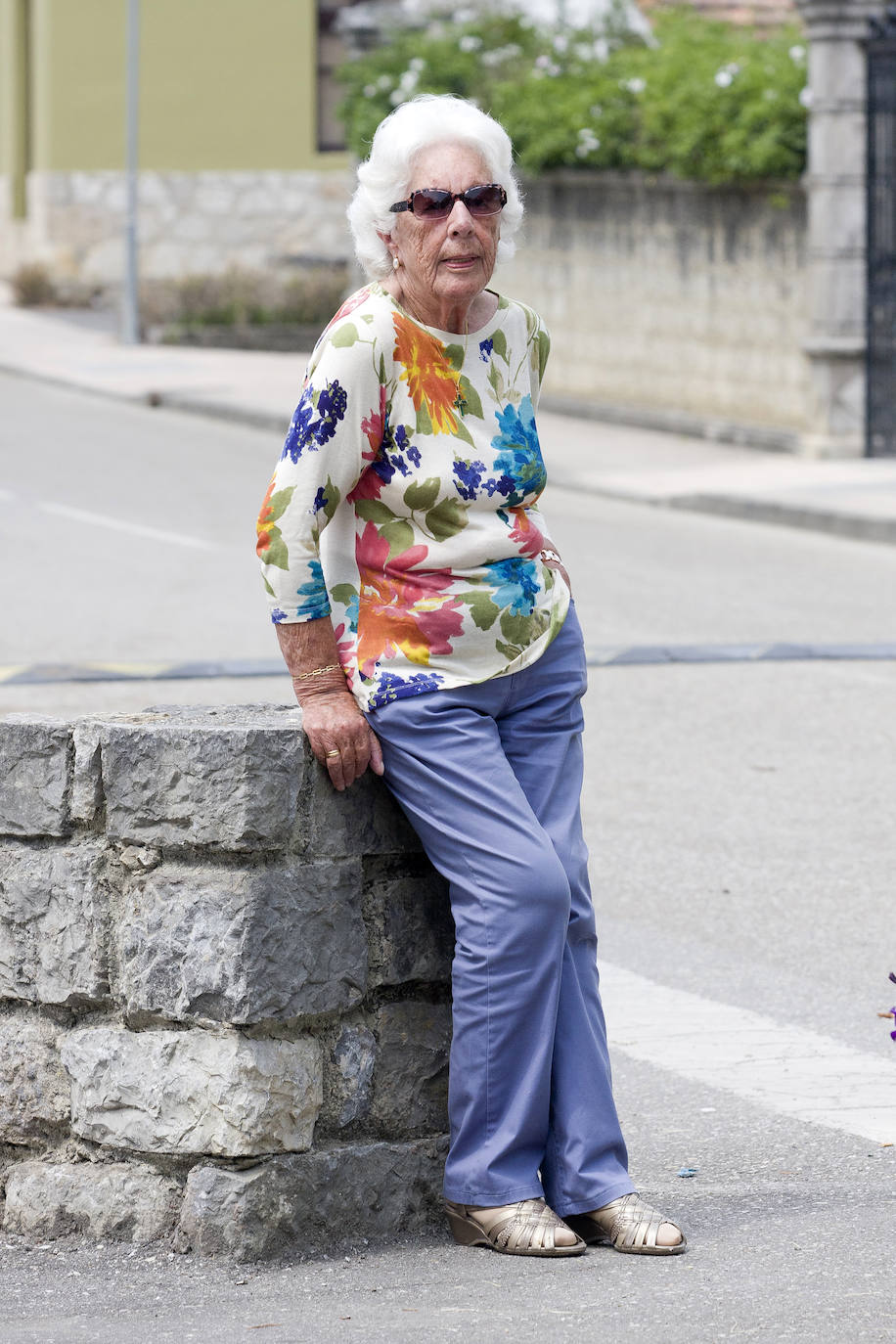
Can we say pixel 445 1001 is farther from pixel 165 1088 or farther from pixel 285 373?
pixel 285 373

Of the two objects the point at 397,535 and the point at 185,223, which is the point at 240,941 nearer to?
the point at 397,535

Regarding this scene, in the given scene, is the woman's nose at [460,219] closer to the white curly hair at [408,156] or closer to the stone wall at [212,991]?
the white curly hair at [408,156]

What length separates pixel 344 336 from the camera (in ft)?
12.5

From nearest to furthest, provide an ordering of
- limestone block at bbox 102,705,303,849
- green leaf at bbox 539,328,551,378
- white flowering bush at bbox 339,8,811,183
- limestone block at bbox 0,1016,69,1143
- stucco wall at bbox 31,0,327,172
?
limestone block at bbox 102,705,303,849 < limestone block at bbox 0,1016,69,1143 < green leaf at bbox 539,328,551,378 < white flowering bush at bbox 339,8,811,183 < stucco wall at bbox 31,0,327,172

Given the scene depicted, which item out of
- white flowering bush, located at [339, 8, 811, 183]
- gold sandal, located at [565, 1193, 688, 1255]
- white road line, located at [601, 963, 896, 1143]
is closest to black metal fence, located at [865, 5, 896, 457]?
white flowering bush, located at [339, 8, 811, 183]

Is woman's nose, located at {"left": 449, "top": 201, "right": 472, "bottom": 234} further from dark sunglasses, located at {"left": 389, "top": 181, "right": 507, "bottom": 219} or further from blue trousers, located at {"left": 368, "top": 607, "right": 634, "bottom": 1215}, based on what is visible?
blue trousers, located at {"left": 368, "top": 607, "right": 634, "bottom": 1215}

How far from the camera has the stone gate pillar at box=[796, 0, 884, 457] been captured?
1784 centimetres

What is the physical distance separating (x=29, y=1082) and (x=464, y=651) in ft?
3.39

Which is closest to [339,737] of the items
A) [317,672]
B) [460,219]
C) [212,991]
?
[317,672]

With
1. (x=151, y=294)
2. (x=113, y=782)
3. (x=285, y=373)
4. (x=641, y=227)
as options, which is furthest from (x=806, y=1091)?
(x=151, y=294)

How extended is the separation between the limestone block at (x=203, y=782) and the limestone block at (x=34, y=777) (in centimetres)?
11

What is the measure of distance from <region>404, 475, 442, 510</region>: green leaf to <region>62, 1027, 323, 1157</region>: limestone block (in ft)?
2.93

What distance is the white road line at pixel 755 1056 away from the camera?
4.69 meters

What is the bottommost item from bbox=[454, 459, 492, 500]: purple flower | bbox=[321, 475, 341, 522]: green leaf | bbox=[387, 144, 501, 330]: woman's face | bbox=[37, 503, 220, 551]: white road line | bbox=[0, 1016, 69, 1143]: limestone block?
bbox=[0, 1016, 69, 1143]: limestone block
